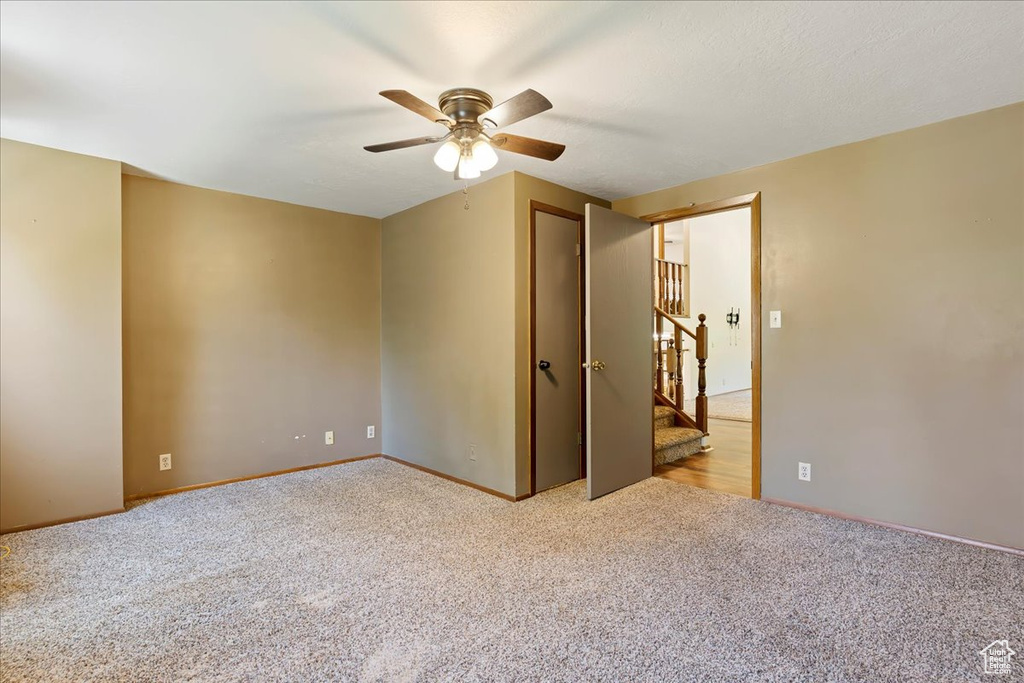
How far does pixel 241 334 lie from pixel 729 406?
637 centimetres

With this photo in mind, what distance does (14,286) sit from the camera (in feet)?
9.31

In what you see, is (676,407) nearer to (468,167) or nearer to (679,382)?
(679,382)

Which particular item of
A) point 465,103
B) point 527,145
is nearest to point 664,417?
point 527,145

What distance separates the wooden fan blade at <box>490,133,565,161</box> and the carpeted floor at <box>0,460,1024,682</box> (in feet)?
6.58

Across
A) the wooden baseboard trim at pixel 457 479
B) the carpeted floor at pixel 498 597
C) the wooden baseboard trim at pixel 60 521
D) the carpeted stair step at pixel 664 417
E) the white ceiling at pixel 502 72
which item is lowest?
the carpeted floor at pixel 498 597

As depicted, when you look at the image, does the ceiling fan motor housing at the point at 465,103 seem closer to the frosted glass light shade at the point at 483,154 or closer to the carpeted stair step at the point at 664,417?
the frosted glass light shade at the point at 483,154

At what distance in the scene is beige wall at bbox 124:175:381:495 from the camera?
3506 mm

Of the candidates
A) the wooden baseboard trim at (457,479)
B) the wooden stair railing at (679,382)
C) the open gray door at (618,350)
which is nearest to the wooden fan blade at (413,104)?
the open gray door at (618,350)

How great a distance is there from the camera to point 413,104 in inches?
74.8

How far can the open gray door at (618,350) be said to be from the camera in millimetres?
3377

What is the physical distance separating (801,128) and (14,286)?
4.64 metres

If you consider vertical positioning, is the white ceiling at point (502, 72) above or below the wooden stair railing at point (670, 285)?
above

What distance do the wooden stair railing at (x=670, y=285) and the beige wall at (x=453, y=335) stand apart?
4090 mm

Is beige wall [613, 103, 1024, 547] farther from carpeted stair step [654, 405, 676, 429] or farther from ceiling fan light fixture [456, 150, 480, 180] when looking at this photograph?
ceiling fan light fixture [456, 150, 480, 180]
